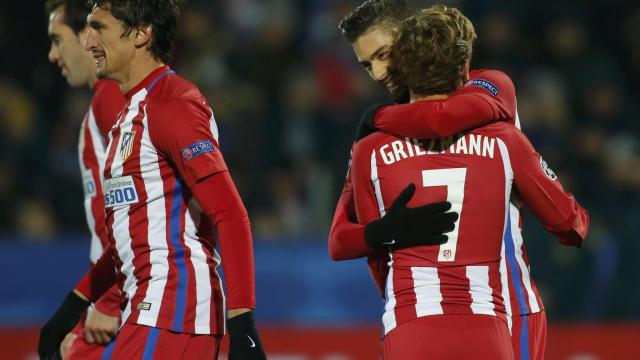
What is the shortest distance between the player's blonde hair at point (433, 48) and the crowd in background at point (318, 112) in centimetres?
490

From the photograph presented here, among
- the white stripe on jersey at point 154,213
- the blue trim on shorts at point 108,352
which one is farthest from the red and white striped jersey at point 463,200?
the blue trim on shorts at point 108,352

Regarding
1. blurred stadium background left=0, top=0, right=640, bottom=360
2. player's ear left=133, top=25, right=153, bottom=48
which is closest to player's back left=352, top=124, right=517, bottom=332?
player's ear left=133, top=25, right=153, bottom=48

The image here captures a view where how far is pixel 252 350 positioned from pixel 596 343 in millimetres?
4621

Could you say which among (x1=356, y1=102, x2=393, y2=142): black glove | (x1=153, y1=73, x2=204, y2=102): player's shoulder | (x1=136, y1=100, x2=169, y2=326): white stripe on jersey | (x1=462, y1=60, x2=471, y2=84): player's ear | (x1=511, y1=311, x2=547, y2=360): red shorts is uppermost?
(x1=153, y1=73, x2=204, y2=102): player's shoulder

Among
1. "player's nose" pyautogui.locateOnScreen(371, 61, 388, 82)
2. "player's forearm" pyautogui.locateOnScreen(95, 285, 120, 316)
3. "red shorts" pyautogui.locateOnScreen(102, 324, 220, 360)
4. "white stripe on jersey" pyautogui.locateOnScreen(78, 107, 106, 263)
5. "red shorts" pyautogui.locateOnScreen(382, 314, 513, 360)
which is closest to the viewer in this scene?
"red shorts" pyautogui.locateOnScreen(382, 314, 513, 360)

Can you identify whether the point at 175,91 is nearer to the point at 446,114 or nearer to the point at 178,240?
the point at 178,240

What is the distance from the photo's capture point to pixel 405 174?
3.35 meters

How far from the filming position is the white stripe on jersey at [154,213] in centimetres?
351

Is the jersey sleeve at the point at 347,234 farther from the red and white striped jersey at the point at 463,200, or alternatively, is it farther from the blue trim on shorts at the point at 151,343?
the blue trim on shorts at the point at 151,343

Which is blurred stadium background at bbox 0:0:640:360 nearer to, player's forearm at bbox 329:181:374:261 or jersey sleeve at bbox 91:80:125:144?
jersey sleeve at bbox 91:80:125:144

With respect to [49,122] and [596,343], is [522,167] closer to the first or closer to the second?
[596,343]

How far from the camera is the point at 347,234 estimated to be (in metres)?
3.51

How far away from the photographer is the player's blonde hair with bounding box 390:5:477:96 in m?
3.29

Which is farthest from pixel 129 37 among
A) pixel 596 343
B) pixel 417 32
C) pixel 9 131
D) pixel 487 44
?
pixel 487 44
